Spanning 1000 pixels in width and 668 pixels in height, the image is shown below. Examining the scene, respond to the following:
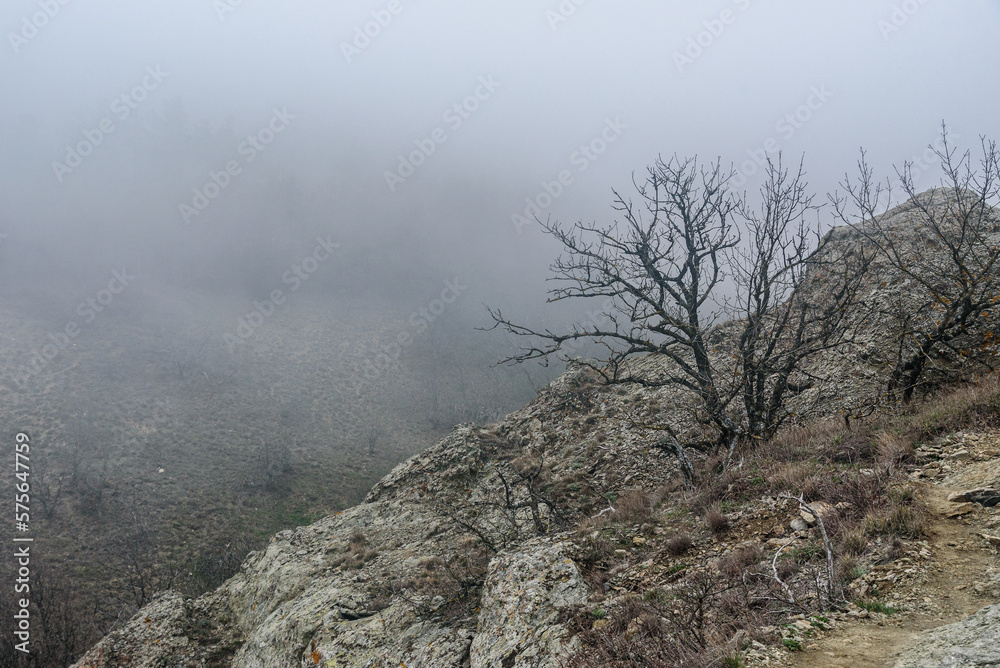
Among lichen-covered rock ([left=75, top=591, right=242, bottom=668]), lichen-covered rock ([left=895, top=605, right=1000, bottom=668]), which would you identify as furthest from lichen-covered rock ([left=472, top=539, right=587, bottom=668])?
lichen-covered rock ([left=75, top=591, right=242, bottom=668])

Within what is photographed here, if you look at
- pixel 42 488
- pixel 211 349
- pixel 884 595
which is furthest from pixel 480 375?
pixel 884 595

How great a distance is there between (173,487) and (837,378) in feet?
120

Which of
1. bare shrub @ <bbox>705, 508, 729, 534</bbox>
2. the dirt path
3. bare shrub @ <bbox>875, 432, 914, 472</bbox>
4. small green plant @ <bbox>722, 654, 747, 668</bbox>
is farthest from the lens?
bare shrub @ <bbox>705, 508, 729, 534</bbox>

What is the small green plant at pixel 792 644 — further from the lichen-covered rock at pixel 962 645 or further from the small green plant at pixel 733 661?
the lichen-covered rock at pixel 962 645

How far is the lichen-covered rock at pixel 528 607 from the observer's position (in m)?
4.80

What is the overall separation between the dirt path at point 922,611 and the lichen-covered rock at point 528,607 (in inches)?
91.5

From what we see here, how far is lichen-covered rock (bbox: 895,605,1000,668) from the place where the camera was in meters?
2.52

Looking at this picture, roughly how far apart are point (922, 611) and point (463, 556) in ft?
23.5

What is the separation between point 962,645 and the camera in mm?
2662

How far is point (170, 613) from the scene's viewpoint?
34.2ft

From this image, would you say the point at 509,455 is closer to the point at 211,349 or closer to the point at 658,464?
the point at 658,464

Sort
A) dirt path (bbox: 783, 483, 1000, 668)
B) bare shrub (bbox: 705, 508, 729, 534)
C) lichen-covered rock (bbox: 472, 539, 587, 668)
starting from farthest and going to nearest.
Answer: bare shrub (bbox: 705, 508, 729, 534) < lichen-covered rock (bbox: 472, 539, 587, 668) < dirt path (bbox: 783, 483, 1000, 668)

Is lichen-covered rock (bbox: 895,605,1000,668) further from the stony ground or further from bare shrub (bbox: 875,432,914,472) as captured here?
bare shrub (bbox: 875,432,914,472)

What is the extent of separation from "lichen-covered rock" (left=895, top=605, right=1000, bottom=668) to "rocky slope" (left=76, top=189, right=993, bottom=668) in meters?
2.29
